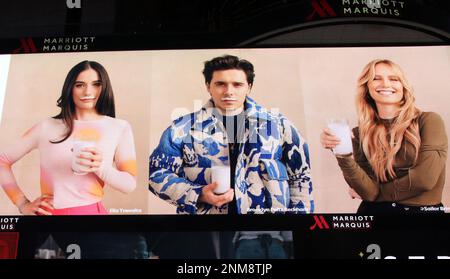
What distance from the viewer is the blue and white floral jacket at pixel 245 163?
495 cm

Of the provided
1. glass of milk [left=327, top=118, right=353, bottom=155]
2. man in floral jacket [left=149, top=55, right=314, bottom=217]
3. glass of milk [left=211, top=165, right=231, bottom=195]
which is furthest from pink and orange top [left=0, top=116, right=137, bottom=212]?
glass of milk [left=327, top=118, right=353, bottom=155]

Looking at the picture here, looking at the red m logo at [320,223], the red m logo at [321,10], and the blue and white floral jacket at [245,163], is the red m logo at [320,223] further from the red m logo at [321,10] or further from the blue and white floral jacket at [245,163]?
the red m logo at [321,10]

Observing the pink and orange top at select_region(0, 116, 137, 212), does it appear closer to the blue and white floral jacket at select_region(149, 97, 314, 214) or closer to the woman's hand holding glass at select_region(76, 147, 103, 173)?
the woman's hand holding glass at select_region(76, 147, 103, 173)

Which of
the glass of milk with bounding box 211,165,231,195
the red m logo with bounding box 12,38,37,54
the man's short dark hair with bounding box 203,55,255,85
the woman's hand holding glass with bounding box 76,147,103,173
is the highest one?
the red m logo with bounding box 12,38,37,54

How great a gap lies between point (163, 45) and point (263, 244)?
A: 2.12 metres

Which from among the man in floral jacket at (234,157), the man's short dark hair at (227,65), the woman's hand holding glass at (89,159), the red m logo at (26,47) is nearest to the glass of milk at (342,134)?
the man in floral jacket at (234,157)

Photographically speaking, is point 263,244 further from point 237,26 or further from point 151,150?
point 237,26

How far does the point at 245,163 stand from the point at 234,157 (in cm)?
11

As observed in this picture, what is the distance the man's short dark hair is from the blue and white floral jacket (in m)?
0.29

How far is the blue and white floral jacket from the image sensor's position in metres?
4.95

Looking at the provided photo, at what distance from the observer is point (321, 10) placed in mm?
5605

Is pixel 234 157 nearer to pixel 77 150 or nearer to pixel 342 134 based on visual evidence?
pixel 342 134

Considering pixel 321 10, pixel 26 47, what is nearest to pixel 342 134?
pixel 321 10
